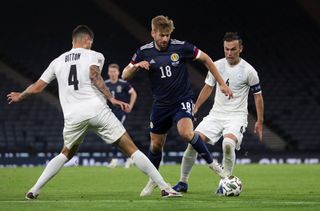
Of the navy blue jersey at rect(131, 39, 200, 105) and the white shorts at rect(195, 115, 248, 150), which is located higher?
the navy blue jersey at rect(131, 39, 200, 105)

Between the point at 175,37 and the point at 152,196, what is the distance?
21.1 metres

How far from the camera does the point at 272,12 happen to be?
102 feet

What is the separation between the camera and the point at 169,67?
34.0 ft

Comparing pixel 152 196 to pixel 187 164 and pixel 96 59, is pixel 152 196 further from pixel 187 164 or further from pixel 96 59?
pixel 96 59

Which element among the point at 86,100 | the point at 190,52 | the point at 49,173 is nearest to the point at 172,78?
the point at 190,52

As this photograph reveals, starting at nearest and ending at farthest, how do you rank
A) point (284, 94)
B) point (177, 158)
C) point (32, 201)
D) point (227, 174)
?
point (32, 201), point (227, 174), point (177, 158), point (284, 94)

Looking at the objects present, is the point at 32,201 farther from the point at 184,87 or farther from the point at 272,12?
the point at 272,12

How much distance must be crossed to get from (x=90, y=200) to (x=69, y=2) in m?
23.0

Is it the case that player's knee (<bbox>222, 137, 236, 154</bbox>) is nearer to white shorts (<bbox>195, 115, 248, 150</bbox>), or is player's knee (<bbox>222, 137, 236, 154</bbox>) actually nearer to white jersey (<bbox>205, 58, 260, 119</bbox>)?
white shorts (<bbox>195, 115, 248, 150</bbox>)

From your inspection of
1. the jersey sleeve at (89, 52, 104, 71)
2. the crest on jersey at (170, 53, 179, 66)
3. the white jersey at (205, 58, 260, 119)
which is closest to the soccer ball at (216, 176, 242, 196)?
the white jersey at (205, 58, 260, 119)

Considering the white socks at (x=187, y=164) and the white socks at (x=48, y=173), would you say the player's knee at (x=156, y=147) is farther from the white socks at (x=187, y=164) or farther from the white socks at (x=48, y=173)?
the white socks at (x=48, y=173)

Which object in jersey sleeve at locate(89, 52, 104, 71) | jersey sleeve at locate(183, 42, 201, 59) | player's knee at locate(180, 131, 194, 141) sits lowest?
player's knee at locate(180, 131, 194, 141)

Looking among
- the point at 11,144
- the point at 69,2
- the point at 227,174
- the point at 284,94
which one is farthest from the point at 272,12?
the point at 227,174

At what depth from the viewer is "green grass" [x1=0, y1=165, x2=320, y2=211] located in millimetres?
8789
